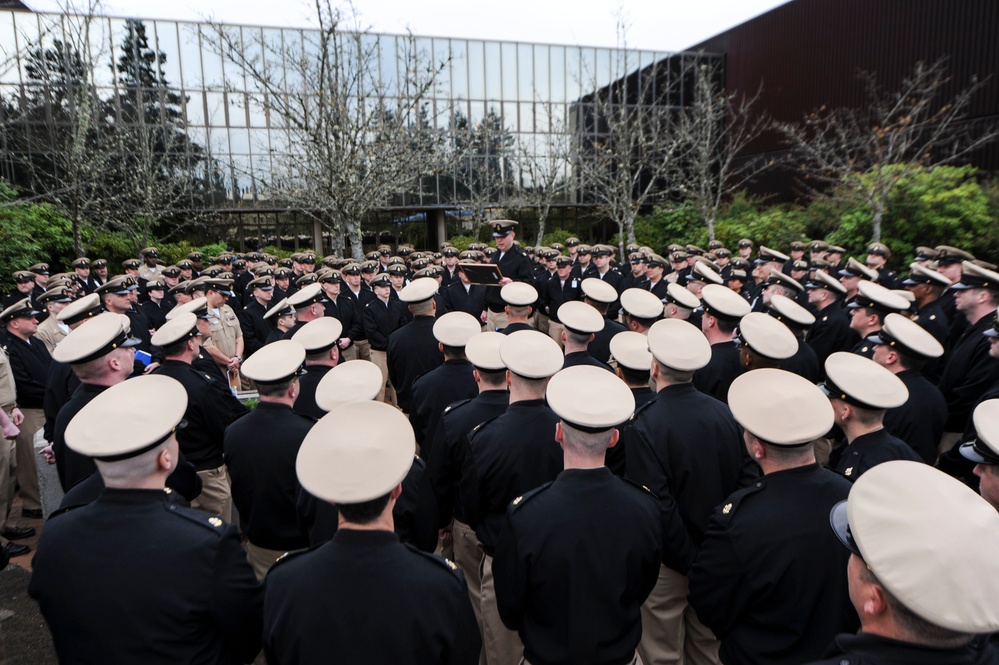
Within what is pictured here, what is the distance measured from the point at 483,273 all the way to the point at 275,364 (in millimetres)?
5948

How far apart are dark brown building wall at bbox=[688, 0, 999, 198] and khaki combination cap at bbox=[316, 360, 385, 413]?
2232 cm

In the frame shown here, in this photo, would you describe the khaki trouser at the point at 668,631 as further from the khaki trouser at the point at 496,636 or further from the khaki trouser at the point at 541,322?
the khaki trouser at the point at 541,322

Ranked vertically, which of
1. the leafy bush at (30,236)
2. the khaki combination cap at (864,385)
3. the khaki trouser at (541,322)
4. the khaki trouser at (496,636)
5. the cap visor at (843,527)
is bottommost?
the khaki trouser at (496,636)

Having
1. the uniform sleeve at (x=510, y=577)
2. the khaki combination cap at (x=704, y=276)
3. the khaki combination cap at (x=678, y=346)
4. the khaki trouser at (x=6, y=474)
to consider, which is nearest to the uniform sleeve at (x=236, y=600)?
the uniform sleeve at (x=510, y=577)

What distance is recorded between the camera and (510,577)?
8.84 feet

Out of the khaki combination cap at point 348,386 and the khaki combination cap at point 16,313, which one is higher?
the khaki combination cap at point 16,313

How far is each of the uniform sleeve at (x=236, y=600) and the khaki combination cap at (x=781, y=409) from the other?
2.22 m

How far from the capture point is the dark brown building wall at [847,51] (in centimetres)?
1880

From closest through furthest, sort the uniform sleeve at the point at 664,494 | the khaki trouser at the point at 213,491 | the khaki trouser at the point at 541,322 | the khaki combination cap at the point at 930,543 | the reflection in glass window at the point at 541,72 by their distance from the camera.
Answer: the khaki combination cap at the point at 930,543 < the uniform sleeve at the point at 664,494 < the khaki trouser at the point at 213,491 < the khaki trouser at the point at 541,322 < the reflection in glass window at the point at 541,72

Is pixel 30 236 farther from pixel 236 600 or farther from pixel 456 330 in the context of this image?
pixel 236 600

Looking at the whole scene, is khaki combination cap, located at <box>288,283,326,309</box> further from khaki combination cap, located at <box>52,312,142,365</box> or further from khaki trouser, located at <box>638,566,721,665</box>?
khaki trouser, located at <box>638,566,721,665</box>

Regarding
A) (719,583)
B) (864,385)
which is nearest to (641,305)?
(864,385)

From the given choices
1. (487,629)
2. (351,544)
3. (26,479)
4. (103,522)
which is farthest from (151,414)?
(26,479)

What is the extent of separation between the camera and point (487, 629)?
12.0 feet
